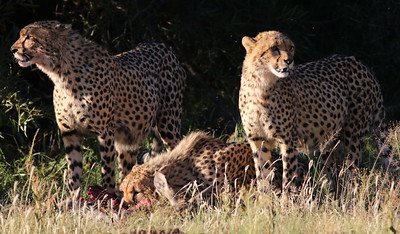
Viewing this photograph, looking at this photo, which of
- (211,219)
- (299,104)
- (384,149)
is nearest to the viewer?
(211,219)

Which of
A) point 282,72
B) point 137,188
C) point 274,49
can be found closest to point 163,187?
point 137,188

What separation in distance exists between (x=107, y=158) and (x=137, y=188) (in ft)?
2.26

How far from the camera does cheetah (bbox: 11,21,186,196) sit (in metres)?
6.38

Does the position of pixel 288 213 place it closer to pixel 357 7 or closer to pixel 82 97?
pixel 82 97

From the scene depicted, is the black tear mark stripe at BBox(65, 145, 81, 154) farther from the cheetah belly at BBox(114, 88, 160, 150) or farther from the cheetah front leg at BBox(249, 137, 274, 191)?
the cheetah front leg at BBox(249, 137, 274, 191)

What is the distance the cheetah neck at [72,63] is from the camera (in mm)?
6394

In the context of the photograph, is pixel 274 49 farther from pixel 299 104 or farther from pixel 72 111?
pixel 72 111

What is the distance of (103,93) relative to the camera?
258 inches

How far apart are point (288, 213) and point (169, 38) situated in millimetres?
4255

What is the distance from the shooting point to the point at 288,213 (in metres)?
5.36

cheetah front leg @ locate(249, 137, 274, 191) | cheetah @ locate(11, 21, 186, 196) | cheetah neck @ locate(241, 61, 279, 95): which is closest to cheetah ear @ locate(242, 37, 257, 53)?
cheetah neck @ locate(241, 61, 279, 95)

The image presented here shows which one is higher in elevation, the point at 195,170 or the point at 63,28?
the point at 63,28

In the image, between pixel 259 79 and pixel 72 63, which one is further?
pixel 72 63

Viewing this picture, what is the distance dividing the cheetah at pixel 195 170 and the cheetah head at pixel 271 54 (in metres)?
0.63
